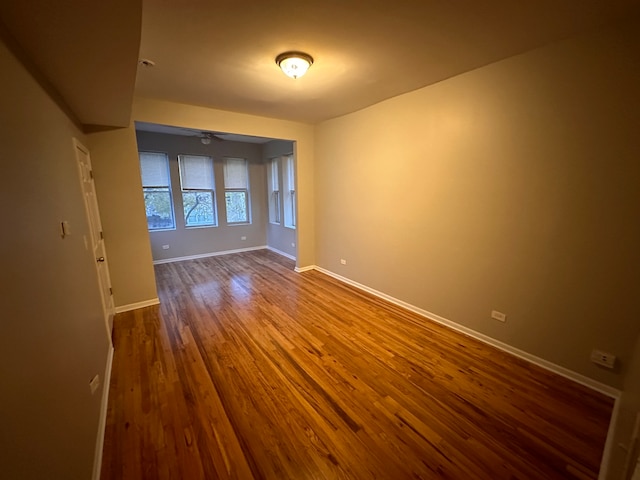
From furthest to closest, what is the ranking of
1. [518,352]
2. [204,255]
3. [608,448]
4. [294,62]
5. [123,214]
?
1. [204,255]
2. [123,214]
3. [518,352]
4. [294,62]
5. [608,448]

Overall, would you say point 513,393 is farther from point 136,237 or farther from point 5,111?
point 136,237

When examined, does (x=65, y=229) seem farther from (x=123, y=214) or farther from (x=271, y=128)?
(x=271, y=128)

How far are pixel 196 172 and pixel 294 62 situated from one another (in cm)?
432

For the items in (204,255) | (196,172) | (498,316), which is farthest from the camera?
(204,255)

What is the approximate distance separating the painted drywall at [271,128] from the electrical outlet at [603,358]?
3.80 meters

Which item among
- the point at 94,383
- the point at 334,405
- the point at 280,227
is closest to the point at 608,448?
the point at 334,405

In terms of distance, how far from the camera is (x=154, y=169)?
205 inches

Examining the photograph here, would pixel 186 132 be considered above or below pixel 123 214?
above

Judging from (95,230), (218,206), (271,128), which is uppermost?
(271,128)

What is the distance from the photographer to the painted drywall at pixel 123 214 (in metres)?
2.99

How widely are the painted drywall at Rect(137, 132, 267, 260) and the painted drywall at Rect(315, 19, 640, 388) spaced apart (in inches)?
143

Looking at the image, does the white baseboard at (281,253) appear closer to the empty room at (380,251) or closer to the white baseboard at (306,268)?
the white baseboard at (306,268)

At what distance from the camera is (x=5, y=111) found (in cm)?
110

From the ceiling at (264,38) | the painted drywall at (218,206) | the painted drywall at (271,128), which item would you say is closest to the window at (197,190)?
the painted drywall at (218,206)
